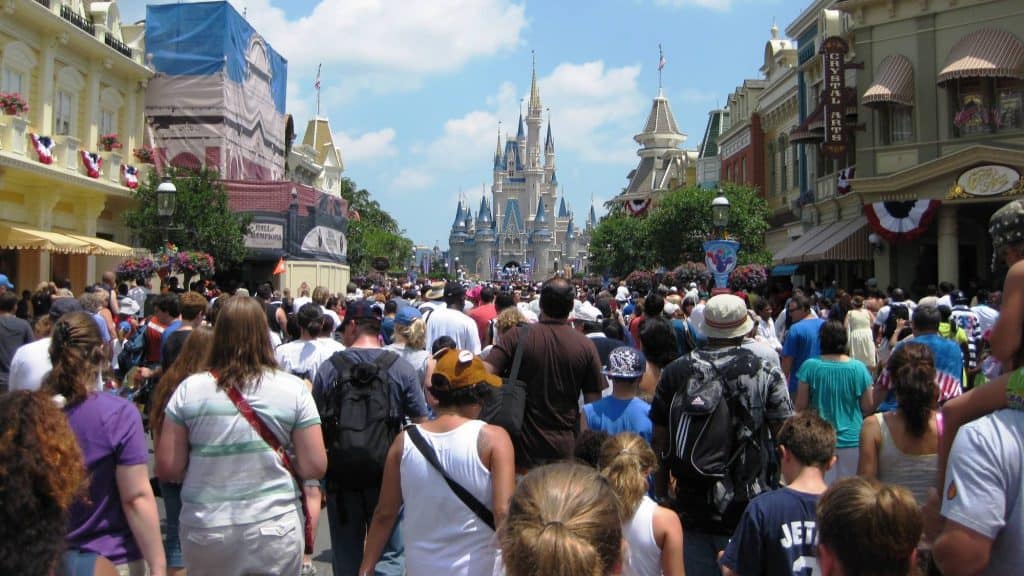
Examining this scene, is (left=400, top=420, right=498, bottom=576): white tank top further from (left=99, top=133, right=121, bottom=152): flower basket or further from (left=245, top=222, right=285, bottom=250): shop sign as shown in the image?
(left=245, top=222, right=285, bottom=250): shop sign

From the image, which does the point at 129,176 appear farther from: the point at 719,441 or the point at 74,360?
the point at 719,441

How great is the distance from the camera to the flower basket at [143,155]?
1164 inches

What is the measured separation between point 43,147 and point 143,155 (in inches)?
285

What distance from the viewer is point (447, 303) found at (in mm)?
10539

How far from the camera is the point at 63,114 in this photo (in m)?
25.0

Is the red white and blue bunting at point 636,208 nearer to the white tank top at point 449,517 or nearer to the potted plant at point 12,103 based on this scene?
the potted plant at point 12,103

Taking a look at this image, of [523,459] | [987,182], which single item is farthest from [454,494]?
[987,182]

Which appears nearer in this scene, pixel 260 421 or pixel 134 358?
pixel 260 421

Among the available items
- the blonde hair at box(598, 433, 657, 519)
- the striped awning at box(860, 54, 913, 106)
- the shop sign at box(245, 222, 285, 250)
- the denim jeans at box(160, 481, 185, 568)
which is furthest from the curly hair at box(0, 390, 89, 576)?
the shop sign at box(245, 222, 285, 250)

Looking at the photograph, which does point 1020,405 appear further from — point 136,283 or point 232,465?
point 136,283

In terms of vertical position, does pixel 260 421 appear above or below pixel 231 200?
below

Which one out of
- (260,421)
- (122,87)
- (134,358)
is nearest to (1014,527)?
(260,421)

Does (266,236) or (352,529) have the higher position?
(266,236)

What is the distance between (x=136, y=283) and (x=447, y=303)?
41.5 feet
